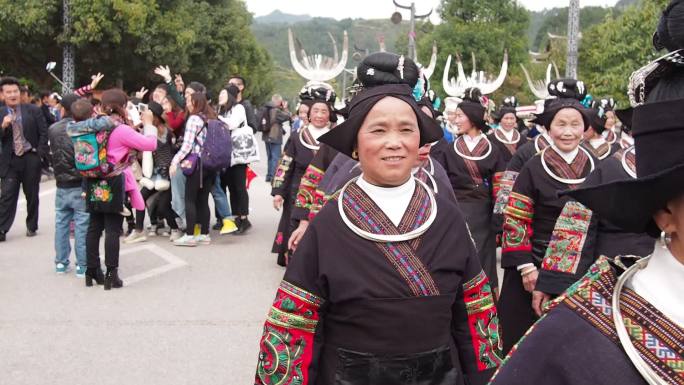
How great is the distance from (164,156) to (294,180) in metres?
2.47

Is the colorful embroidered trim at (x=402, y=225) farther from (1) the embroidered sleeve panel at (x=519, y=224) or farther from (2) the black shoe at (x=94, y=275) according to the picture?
(2) the black shoe at (x=94, y=275)

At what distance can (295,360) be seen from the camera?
108 inches

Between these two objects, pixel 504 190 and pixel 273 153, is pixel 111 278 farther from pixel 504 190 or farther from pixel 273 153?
pixel 273 153

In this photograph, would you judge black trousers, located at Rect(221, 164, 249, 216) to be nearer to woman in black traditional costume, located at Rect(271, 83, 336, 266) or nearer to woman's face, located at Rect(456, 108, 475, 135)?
woman in black traditional costume, located at Rect(271, 83, 336, 266)

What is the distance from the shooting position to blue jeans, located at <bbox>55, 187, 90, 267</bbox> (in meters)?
7.96

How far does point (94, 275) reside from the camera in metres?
7.77

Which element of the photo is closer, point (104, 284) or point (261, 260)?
point (104, 284)

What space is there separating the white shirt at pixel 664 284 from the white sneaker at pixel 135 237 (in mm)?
9374

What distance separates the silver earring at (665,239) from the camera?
1.49 meters

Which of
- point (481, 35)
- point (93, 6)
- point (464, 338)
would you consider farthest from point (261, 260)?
point (481, 35)

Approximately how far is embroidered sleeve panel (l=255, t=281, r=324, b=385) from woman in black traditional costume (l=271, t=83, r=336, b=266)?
532 cm

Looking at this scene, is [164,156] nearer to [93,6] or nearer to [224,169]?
[224,169]

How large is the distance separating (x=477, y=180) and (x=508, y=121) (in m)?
4.50

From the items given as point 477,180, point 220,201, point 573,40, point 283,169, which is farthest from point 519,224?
point 573,40
